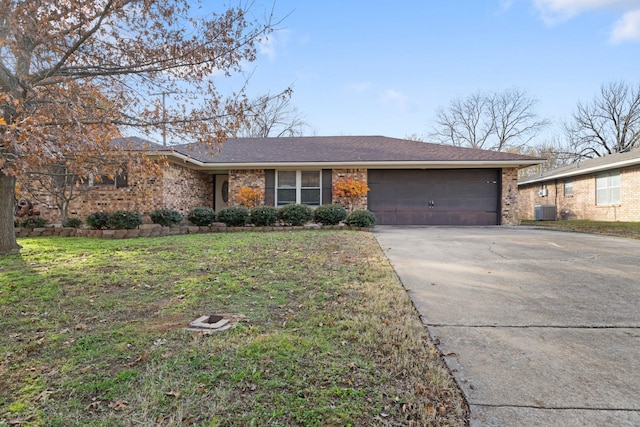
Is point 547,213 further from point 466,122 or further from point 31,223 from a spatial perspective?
point 31,223

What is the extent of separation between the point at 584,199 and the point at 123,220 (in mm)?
20772

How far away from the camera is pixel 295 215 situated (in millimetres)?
10438

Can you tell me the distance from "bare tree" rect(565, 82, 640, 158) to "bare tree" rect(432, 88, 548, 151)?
3.37 metres

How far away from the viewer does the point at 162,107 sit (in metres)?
5.77

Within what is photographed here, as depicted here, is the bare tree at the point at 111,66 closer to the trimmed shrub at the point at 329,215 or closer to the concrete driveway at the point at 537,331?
the concrete driveway at the point at 537,331

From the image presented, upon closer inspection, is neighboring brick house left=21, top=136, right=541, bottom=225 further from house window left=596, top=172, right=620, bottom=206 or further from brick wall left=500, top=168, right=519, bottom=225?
house window left=596, top=172, right=620, bottom=206

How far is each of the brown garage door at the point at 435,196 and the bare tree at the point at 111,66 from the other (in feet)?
30.9

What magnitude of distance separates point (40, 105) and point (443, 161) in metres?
11.6

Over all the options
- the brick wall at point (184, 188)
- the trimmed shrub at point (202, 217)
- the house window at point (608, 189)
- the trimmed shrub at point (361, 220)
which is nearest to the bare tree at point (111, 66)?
the trimmed shrub at point (202, 217)

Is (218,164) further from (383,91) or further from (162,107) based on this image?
(383,91)

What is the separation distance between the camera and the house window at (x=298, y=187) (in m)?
14.0

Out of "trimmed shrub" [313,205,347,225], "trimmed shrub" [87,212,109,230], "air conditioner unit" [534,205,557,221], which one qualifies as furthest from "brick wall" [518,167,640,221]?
"trimmed shrub" [87,212,109,230]

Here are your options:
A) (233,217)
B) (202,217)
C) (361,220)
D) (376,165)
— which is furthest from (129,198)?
(376,165)

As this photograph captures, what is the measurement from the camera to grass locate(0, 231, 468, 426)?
1.83 m
